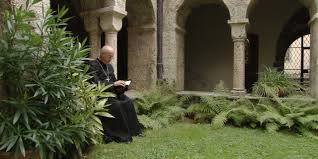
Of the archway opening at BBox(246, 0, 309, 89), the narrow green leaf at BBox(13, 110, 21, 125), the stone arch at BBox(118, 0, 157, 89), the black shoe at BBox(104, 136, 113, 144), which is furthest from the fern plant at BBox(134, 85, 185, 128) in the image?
the archway opening at BBox(246, 0, 309, 89)

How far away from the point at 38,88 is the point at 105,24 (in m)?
3.12

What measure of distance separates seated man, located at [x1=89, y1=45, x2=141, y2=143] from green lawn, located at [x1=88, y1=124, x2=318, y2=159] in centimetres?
17

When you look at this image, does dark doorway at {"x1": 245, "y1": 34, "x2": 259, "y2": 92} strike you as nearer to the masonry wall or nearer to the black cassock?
the masonry wall

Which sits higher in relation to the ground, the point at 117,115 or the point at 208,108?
the point at 117,115

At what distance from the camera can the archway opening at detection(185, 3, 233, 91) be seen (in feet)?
34.4

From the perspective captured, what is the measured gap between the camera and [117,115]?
4.52m

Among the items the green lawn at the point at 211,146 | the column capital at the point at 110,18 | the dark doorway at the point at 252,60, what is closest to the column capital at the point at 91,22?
the column capital at the point at 110,18

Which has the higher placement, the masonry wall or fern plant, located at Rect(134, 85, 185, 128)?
the masonry wall

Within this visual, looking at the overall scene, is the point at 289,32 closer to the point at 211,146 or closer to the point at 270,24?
the point at 270,24

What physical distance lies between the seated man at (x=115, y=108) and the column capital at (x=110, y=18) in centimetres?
117

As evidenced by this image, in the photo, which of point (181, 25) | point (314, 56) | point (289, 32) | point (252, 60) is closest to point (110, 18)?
point (181, 25)

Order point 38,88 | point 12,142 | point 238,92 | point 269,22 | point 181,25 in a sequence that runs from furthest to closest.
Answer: point 269,22, point 181,25, point 238,92, point 38,88, point 12,142

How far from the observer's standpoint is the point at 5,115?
3.04m

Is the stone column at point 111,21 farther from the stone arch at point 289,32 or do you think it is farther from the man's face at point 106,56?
the stone arch at point 289,32
